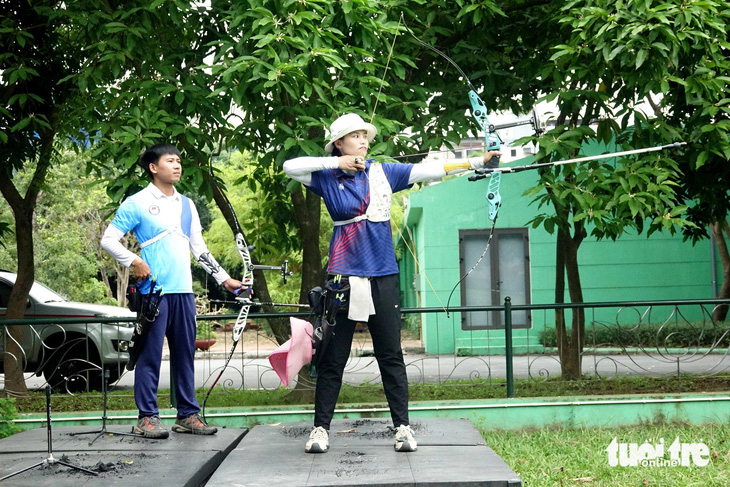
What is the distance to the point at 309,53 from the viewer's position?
5.58 metres

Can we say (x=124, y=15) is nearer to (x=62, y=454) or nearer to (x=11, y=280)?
(x=62, y=454)

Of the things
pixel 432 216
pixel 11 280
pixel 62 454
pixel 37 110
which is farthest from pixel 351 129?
pixel 432 216

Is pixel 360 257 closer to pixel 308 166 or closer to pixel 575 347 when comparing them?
pixel 308 166

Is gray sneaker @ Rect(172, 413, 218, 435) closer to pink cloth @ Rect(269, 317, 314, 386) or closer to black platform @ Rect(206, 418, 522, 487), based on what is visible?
black platform @ Rect(206, 418, 522, 487)

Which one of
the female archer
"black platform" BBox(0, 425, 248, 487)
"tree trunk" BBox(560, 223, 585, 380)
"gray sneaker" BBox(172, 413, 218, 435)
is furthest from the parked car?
the female archer

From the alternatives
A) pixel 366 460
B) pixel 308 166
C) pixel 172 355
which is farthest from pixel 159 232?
pixel 366 460

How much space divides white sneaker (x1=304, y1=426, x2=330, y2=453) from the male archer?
868 mm

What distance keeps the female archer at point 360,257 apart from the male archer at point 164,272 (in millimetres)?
850

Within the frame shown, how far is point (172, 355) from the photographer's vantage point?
17.0ft

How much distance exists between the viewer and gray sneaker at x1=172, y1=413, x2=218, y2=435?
505 cm

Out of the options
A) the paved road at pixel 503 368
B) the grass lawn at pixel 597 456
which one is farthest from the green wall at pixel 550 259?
the grass lawn at pixel 597 456

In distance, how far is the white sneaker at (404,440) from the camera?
442 centimetres

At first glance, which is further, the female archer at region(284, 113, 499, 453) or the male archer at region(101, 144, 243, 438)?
the male archer at region(101, 144, 243, 438)

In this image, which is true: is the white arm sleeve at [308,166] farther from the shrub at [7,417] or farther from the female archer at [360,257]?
the shrub at [7,417]
